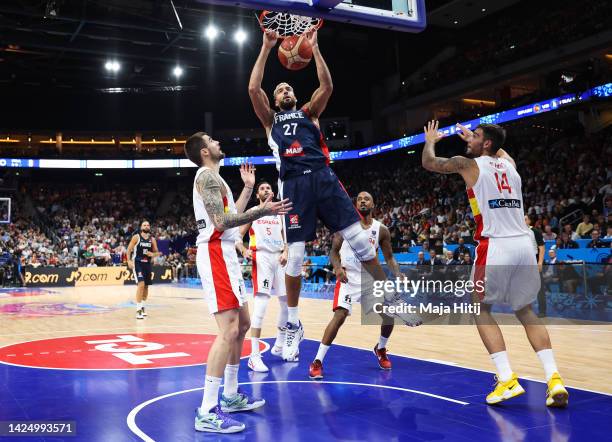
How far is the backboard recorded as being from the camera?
170 inches

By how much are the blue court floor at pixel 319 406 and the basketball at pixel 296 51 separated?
294cm

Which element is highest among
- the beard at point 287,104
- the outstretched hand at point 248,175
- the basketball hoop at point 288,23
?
the basketball hoop at point 288,23

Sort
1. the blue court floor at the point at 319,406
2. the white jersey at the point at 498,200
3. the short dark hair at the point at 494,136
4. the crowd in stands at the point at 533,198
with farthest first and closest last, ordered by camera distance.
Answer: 1. the crowd in stands at the point at 533,198
2. the short dark hair at the point at 494,136
3. the white jersey at the point at 498,200
4. the blue court floor at the point at 319,406

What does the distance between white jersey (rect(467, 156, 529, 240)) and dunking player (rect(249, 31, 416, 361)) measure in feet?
3.21

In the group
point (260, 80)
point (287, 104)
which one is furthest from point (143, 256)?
point (260, 80)

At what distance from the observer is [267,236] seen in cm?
688

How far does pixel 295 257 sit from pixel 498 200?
185 centimetres

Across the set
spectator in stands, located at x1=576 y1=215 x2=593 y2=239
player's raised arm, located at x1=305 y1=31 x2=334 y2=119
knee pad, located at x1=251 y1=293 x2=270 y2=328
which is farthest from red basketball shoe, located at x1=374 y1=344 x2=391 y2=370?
spectator in stands, located at x1=576 y1=215 x2=593 y2=239

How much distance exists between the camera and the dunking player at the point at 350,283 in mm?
5477

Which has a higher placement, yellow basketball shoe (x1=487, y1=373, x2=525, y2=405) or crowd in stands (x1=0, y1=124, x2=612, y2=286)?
crowd in stands (x1=0, y1=124, x2=612, y2=286)

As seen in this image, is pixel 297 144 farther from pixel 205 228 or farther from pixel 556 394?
pixel 556 394

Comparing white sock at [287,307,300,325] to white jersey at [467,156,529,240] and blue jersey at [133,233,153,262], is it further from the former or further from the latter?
blue jersey at [133,233,153,262]

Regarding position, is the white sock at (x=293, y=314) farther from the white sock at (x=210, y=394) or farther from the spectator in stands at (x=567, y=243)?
the spectator in stands at (x=567, y=243)

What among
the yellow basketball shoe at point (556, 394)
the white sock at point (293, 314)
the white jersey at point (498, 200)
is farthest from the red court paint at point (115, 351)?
the yellow basketball shoe at point (556, 394)
